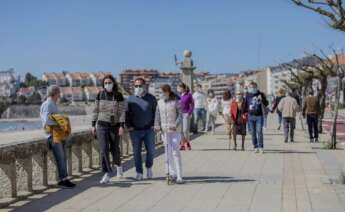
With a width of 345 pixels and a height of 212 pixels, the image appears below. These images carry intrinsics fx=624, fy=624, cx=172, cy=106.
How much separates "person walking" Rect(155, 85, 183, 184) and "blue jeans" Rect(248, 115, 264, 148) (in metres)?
5.22

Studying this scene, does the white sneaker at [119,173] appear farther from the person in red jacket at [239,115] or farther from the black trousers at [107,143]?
the person in red jacket at [239,115]

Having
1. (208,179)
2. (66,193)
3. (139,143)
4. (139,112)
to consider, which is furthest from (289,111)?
(66,193)

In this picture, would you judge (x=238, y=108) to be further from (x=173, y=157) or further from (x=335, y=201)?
(x=335, y=201)

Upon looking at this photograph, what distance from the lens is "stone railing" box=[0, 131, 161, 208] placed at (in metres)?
8.83

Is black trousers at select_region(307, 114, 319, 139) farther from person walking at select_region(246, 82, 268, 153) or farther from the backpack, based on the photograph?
the backpack

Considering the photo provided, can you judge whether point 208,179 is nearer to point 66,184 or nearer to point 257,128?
point 66,184

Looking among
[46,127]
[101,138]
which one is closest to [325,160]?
[101,138]

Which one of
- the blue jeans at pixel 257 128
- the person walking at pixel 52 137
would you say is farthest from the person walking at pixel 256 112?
the person walking at pixel 52 137

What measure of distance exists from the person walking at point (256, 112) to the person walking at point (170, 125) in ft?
16.9

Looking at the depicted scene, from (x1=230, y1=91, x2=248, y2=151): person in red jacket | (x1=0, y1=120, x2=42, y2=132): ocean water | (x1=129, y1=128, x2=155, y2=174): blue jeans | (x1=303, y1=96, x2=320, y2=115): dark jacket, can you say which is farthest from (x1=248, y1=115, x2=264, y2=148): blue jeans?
(x1=0, y1=120, x2=42, y2=132): ocean water

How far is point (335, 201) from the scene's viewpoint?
8.44 m

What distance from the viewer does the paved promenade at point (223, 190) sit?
824 centimetres

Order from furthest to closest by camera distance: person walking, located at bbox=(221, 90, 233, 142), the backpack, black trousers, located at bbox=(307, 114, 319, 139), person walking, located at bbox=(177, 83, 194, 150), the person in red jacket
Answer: black trousers, located at bbox=(307, 114, 319, 139), person walking, located at bbox=(221, 90, 233, 142), person walking, located at bbox=(177, 83, 194, 150), the person in red jacket, the backpack

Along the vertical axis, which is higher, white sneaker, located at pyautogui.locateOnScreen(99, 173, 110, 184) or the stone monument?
the stone monument
